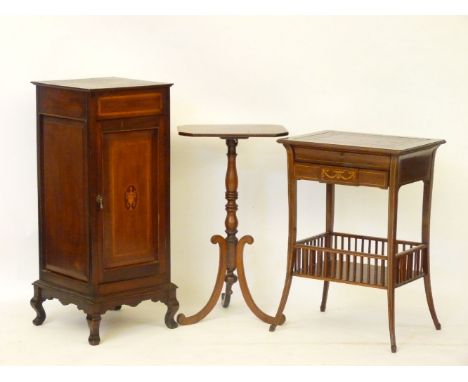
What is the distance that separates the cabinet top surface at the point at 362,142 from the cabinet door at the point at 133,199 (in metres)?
0.63

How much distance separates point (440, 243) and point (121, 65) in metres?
1.97

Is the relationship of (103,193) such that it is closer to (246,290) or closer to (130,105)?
(130,105)

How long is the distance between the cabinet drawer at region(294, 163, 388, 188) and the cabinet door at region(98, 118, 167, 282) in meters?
0.69

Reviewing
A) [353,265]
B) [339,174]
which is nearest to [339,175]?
[339,174]

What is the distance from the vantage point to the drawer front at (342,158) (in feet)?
18.0

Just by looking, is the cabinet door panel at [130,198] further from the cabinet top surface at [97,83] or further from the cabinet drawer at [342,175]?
the cabinet drawer at [342,175]

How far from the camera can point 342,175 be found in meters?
5.60

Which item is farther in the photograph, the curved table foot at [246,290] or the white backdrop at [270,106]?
the white backdrop at [270,106]

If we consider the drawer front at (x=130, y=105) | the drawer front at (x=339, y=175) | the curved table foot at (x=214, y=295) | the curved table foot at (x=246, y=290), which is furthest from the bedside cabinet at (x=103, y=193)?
the drawer front at (x=339, y=175)

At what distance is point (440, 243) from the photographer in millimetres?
6570

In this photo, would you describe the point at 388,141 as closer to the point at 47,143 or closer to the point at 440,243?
the point at 440,243

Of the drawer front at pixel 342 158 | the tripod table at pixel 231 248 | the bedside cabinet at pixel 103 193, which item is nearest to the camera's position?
the drawer front at pixel 342 158

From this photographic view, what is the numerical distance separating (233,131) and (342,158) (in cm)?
58

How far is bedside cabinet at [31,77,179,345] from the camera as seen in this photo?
5613 mm
